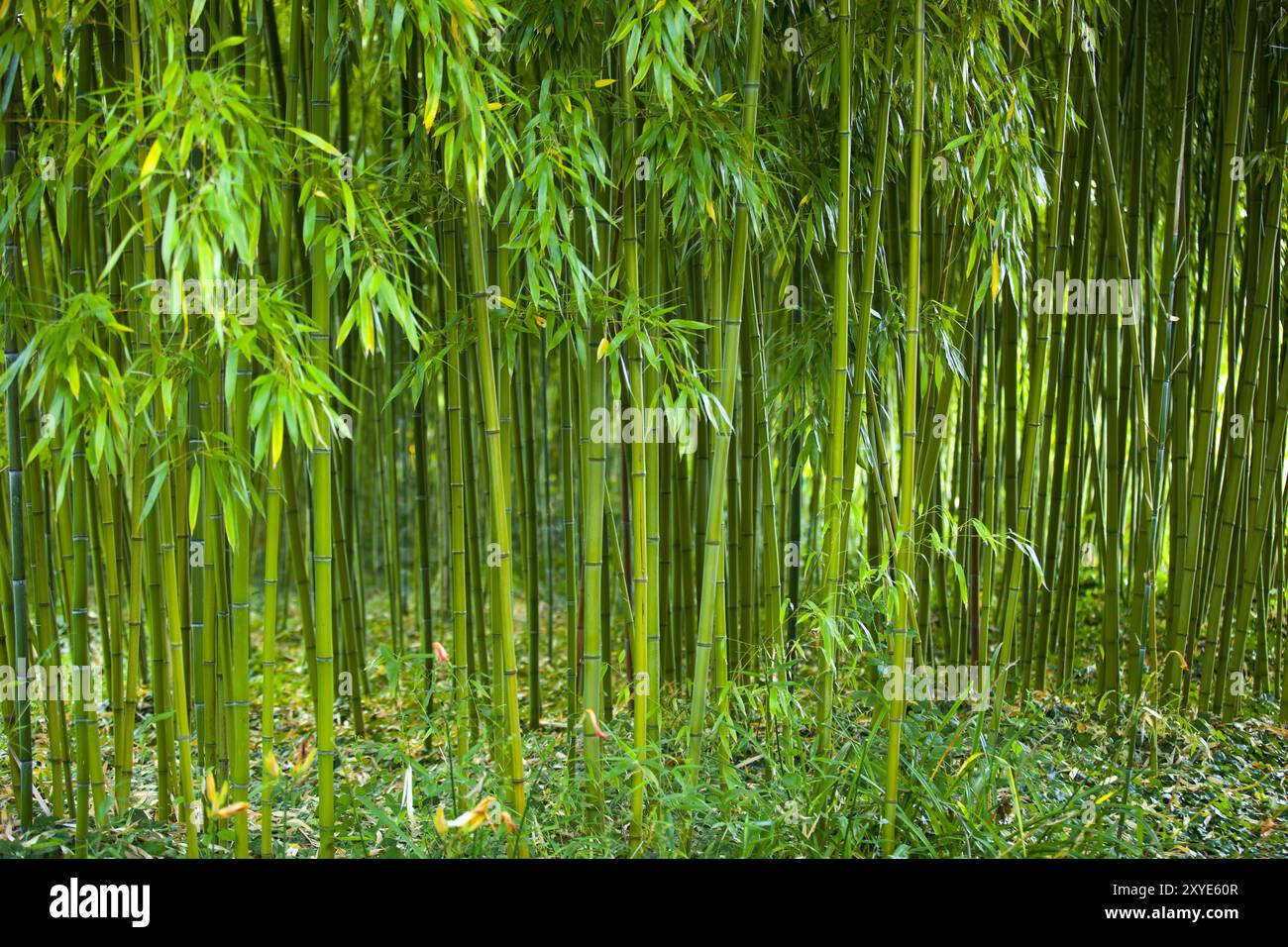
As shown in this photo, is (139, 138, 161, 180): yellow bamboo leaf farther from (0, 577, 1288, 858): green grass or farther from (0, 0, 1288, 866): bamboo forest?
(0, 577, 1288, 858): green grass

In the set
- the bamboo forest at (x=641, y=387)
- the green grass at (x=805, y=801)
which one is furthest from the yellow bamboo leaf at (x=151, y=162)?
the green grass at (x=805, y=801)

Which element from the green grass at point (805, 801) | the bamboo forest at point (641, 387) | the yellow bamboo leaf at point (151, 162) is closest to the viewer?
the yellow bamboo leaf at point (151, 162)

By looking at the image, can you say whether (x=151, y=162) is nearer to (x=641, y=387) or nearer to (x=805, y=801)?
(x=641, y=387)

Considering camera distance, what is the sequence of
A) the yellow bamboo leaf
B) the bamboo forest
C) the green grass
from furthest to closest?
the green grass
the bamboo forest
the yellow bamboo leaf

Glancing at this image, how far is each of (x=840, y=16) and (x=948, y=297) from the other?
1159 mm

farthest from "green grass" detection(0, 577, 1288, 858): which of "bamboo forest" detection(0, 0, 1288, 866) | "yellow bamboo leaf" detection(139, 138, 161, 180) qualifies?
"yellow bamboo leaf" detection(139, 138, 161, 180)

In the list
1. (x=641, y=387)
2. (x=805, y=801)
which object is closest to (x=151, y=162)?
(x=641, y=387)

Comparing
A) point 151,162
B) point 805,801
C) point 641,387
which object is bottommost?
point 805,801

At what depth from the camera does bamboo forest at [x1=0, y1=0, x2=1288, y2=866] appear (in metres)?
2.03

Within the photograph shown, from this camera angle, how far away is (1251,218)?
3357 mm

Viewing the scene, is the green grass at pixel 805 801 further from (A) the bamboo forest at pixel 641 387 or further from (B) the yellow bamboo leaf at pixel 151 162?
(B) the yellow bamboo leaf at pixel 151 162

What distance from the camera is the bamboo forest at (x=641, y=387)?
2.03 m

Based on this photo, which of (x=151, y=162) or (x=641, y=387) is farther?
(x=641, y=387)

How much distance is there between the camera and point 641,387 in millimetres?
2381
